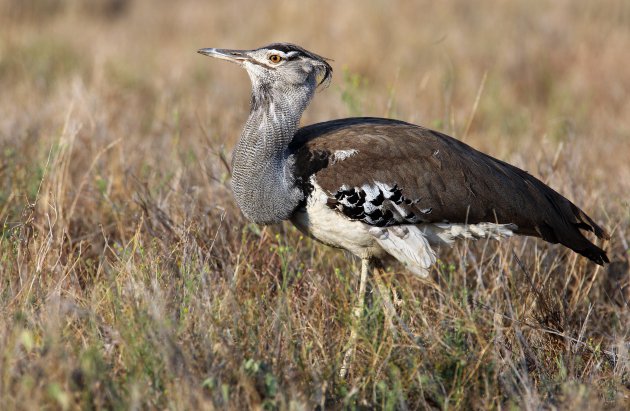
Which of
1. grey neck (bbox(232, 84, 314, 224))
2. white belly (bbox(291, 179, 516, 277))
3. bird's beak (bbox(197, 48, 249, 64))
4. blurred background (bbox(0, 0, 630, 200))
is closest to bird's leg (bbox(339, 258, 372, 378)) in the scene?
white belly (bbox(291, 179, 516, 277))

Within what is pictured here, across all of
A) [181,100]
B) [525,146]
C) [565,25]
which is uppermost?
[565,25]

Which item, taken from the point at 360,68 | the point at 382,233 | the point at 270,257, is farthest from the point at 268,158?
the point at 360,68

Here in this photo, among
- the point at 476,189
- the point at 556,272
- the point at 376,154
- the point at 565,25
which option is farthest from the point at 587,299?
the point at 565,25

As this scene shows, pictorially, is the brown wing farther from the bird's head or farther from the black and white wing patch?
the bird's head

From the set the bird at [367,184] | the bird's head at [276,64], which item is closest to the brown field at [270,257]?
the bird at [367,184]

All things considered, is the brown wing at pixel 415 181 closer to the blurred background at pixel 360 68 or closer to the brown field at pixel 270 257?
the brown field at pixel 270 257

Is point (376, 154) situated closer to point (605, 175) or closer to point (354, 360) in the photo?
point (354, 360)

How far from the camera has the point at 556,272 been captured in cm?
379

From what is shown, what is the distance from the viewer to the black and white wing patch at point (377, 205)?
307 centimetres

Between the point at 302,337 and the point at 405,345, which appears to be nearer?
the point at 405,345

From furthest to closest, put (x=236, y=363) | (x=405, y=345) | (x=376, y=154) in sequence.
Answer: (x=376, y=154)
(x=405, y=345)
(x=236, y=363)

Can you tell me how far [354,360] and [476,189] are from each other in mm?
851

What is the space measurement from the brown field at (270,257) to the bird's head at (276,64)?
2.05 ft

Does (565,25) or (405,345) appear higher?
(565,25)
